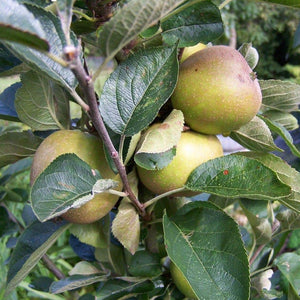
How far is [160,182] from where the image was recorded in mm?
481

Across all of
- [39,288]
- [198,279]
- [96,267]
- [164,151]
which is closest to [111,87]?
[164,151]

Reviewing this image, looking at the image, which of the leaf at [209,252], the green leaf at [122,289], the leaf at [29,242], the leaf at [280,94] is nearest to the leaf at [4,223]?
the leaf at [29,242]

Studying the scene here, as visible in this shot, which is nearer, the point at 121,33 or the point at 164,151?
the point at 121,33

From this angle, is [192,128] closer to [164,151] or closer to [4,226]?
[164,151]

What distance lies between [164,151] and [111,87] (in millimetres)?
98

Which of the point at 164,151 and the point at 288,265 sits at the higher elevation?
the point at 164,151

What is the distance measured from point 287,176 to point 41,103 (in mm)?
342

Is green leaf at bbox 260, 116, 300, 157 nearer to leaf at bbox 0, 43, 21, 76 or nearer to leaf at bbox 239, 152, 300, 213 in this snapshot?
leaf at bbox 239, 152, 300, 213

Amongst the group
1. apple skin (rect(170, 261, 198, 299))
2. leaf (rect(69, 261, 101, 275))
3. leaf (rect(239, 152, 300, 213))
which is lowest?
leaf (rect(69, 261, 101, 275))

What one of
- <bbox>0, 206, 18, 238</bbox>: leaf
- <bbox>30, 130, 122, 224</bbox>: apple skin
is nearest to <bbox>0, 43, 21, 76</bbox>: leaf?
<bbox>30, 130, 122, 224</bbox>: apple skin

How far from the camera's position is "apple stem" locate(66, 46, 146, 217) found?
0.29 m

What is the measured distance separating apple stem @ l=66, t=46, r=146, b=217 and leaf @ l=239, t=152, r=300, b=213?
183mm

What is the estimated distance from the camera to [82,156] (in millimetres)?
464

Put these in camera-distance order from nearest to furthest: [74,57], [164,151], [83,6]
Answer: [74,57] → [164,151] → [83,6]
